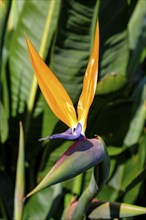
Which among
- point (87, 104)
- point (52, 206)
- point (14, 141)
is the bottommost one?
point (52, 206)

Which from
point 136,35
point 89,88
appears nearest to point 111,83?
point 136,35

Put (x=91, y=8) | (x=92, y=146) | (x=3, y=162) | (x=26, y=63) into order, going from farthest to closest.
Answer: (x=3, y=162), (x=26, y=63), (x=91, y=8), (x=92, y=146)

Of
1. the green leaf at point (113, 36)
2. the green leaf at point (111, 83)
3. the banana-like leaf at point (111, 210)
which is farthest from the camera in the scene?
the green leaf at point (113, 36)

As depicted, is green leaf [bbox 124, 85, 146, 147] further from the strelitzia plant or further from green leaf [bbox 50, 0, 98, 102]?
the strelitzia plant

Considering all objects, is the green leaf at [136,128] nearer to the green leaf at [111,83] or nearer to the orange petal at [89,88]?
the green leaf at [111,83]

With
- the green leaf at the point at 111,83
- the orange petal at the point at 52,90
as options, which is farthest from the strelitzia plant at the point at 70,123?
the green leaf at the point at 111,83

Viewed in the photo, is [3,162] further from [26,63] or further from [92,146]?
[92,146]

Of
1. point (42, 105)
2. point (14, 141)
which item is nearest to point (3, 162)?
point (14, 141)
